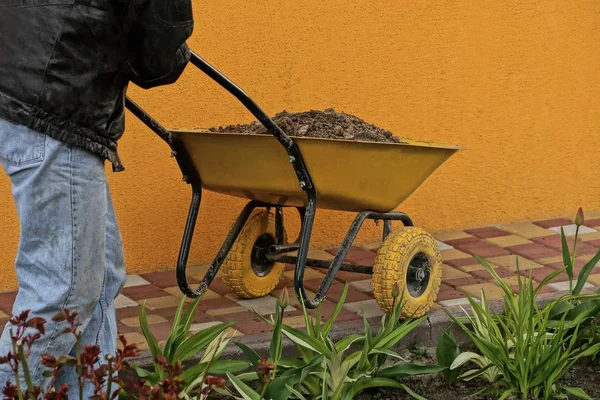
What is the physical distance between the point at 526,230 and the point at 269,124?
2.61 m

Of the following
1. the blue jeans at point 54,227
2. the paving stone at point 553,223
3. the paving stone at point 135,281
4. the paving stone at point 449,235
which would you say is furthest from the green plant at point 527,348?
the paving stone at point 553,223

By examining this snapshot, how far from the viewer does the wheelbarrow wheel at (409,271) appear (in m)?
4.61

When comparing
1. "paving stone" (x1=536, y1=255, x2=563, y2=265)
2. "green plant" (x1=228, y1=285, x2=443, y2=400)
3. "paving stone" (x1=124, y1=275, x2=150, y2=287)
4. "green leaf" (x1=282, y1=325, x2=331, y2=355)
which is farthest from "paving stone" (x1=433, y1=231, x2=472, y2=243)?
"green leaf" (x1=282, y1=325, x2=331, y2=355)

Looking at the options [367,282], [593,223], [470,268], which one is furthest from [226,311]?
[593,223]

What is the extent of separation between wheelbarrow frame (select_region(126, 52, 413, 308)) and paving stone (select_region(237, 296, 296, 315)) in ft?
0.55

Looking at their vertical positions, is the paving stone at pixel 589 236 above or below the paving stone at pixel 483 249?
above

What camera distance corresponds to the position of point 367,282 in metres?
5.33

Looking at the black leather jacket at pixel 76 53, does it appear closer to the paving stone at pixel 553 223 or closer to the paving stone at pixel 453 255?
the paving stone at pixel 453 255

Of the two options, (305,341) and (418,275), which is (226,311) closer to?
(418,275)

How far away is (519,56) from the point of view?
20.4ft

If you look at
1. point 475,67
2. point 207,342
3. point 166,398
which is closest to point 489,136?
point 475,67

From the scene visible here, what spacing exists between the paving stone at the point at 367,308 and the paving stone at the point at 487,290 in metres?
0.47

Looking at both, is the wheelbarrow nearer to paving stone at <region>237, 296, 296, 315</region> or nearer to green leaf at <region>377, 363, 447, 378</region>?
paving stone at <region>237, 296, 296, 315</region>

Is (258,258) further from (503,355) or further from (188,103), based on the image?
(503,355)
